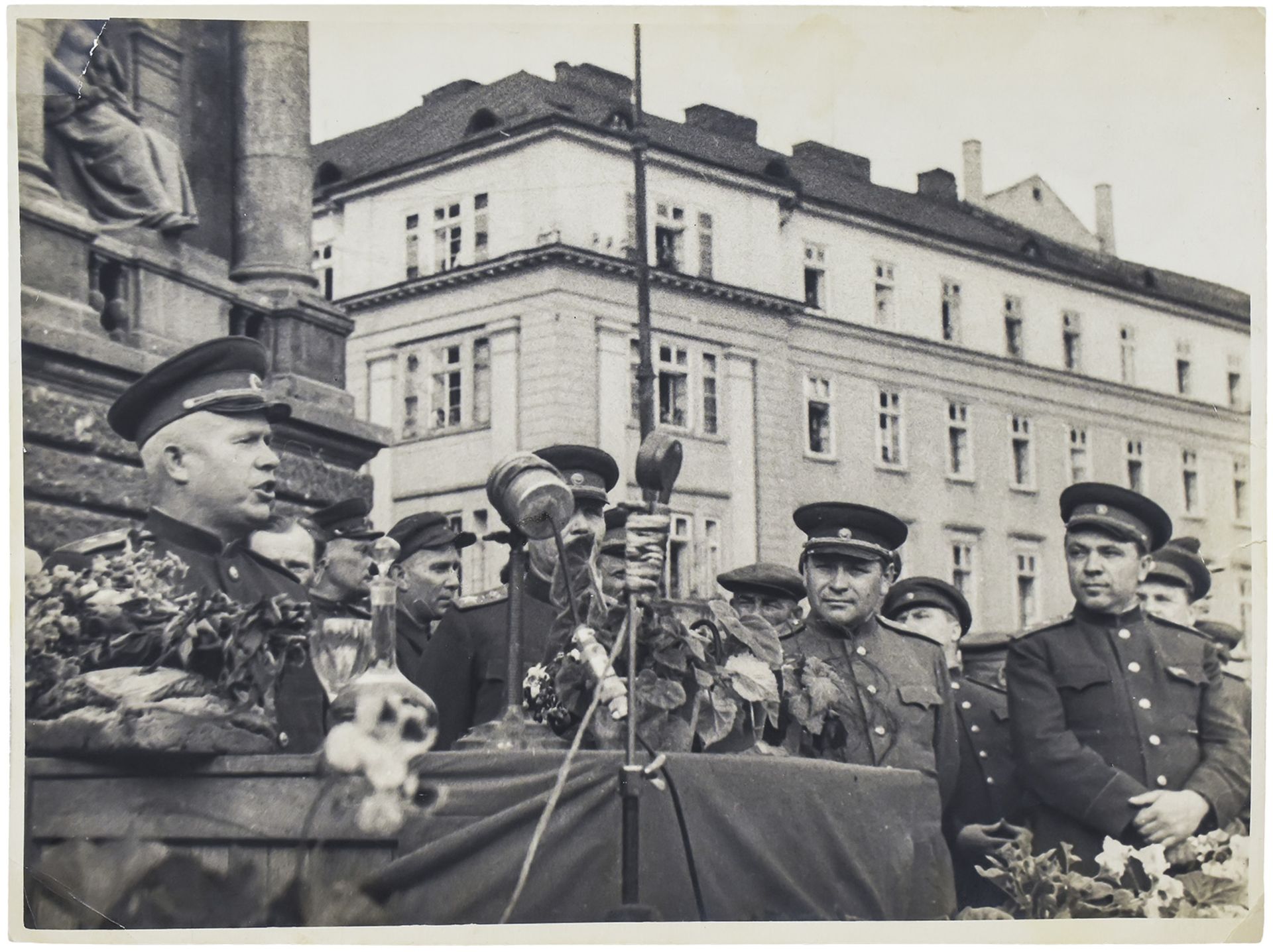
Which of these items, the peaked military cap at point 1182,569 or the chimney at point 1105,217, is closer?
the peaked military cap at point 1182,569

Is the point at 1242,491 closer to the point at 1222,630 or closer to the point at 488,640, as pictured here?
the point at 1222,630

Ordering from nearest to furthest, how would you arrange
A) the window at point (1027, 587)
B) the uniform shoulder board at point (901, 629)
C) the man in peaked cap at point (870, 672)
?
the man in peaked cap at point (870, 672)
the uniform shoulder board at point (901, 629)
the window at point (1027, 587)

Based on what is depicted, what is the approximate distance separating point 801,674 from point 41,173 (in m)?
3.20

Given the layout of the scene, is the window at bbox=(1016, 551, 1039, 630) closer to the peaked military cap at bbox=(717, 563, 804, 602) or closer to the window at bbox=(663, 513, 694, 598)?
the peaked military cap at bbox=(717, 563, 804, 602)

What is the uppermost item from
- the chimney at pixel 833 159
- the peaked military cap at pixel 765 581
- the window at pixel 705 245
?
the chimney at pixel 833 159

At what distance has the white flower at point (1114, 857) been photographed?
7480 mm

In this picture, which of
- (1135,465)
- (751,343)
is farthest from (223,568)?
(1135,465)

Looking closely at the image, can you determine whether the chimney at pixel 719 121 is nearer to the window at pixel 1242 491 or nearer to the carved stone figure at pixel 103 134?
the carved stone figure at pixel 103 134

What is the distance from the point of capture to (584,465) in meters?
7.65

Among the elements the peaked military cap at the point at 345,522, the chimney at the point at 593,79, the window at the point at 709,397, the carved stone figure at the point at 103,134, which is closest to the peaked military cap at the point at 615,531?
the window at the point at 709,397

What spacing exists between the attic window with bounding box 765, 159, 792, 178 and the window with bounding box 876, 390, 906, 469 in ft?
3.22

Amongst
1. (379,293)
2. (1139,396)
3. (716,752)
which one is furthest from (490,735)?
(1139,396)

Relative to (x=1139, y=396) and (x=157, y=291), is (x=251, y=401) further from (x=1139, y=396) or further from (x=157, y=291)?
(x=1139, y=396)

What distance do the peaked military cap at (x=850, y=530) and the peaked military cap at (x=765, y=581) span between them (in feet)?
0.34
